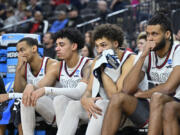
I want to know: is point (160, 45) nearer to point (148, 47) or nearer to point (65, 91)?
point (148, 47)

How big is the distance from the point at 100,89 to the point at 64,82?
810 mm

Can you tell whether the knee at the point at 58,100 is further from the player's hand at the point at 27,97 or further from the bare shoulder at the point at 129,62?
the bare shoulder at the point at 129,62

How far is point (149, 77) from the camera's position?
16.2 ft

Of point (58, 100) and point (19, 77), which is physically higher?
point (19, 77)

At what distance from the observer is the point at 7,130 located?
583 centimetres

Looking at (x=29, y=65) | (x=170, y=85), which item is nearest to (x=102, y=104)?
(x=170, y=85)

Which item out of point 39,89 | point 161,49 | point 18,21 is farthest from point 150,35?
point 18,21

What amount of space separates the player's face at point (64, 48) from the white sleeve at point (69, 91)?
53 cm

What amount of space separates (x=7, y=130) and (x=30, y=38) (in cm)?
135

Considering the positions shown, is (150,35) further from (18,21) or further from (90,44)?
(18,21)

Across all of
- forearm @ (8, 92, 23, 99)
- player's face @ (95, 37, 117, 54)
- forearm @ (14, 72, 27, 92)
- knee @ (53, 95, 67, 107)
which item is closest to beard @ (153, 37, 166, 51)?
player's face @ (95, 37, 117, 54)

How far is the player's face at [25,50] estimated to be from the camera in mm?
5984

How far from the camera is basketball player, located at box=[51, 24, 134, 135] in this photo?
461 cm

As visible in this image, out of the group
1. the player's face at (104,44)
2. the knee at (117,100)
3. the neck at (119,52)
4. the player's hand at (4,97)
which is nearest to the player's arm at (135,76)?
the knee at (117,100)
